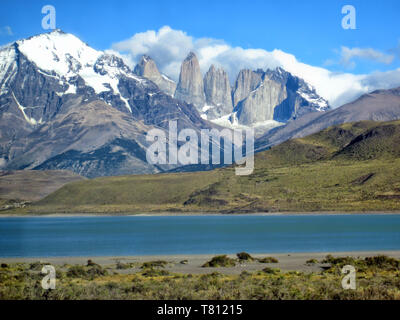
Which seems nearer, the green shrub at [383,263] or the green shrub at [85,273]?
the green shrub at [85,273]

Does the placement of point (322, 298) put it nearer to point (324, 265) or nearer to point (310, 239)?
point (324, 265)

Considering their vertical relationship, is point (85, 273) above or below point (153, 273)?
above

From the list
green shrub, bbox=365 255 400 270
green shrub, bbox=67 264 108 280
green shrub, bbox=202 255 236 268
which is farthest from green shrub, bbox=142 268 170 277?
green shrub, bbox=365 255 400 270

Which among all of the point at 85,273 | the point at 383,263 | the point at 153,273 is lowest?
the point at 153,273

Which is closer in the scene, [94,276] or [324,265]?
[94,276]

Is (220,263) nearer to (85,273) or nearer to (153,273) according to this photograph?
(153,273)

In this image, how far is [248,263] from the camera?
66.8m

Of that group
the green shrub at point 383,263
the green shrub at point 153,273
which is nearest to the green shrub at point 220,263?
the green shrub at point 153,273

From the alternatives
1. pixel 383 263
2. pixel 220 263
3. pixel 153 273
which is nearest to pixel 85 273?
pixel 153 273

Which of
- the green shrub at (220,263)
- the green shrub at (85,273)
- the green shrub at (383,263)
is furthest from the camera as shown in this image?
the green shrub at (220,263)

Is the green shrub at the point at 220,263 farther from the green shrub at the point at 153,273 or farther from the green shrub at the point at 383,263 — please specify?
the green shrub at the point at 383,263

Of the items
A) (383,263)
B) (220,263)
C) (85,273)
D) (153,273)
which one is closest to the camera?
→ (85,273)
